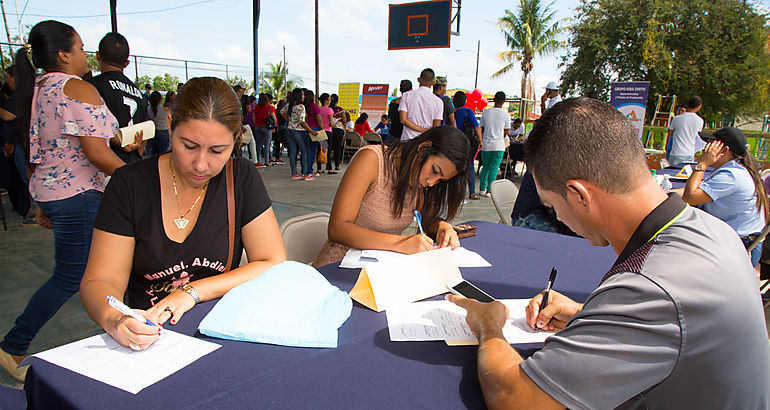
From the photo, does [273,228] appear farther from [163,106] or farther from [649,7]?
[649,7]

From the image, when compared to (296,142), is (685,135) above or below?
Result: above

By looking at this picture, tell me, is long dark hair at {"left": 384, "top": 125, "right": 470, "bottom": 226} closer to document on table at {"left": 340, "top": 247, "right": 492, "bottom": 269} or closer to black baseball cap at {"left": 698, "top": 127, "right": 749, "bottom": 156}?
document on table at {"left": 340, "top": 247, "right": 492, "bottom": 269}

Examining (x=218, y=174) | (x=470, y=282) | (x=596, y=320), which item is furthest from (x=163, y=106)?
(x=596, y=320)

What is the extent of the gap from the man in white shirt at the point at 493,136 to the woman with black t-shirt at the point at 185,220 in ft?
18.3

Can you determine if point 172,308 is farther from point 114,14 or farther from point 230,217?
point 114,14

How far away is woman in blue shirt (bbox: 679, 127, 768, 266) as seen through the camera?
281 cm

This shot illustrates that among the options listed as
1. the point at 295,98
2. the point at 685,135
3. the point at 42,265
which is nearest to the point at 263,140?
the point at 295,98

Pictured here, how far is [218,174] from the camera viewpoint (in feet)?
5.03

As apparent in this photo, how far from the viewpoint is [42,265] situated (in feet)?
10.7

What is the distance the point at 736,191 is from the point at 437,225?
7.05 feet

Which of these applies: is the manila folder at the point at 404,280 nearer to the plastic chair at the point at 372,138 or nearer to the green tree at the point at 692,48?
the plastic chair at the point at 372,138

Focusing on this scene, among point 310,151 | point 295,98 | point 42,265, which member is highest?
point 295,98

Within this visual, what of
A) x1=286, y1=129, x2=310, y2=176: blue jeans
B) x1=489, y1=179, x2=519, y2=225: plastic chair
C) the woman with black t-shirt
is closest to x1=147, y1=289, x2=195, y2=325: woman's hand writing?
the woman with black t-shirt

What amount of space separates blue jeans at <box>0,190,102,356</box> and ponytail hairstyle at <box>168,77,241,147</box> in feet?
3.32
